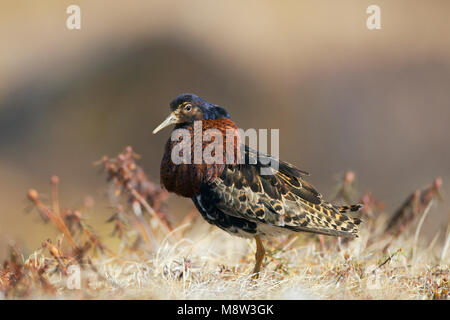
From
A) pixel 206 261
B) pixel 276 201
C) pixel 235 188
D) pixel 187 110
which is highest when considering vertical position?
pixel 187 110

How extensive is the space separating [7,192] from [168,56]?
5.60 meters

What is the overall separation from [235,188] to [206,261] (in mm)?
1172

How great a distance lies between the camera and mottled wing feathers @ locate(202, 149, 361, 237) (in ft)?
15.9

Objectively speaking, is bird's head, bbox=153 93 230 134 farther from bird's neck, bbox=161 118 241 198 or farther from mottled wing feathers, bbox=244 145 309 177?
mottled wing feathers, bbox=244 145 309 177

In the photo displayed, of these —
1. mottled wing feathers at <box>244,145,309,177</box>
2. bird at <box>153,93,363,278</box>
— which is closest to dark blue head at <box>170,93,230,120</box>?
bird at <box>153,93,363,278</box>

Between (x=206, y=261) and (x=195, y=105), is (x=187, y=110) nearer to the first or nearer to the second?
(x=195, y=105)

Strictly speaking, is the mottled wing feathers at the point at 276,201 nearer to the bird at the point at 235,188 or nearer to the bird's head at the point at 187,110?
the bird at the point at 235,188

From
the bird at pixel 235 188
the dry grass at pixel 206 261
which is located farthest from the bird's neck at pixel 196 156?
the dry grass at pixel 206 261

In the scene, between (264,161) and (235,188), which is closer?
(235,188)

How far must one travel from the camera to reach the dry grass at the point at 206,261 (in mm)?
4633

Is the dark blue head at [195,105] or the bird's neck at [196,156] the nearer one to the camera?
the bird's neck at [196,156]

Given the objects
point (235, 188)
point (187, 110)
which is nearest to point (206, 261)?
point (235, 188)

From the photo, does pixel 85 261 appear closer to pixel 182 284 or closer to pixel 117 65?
pixel 182 284

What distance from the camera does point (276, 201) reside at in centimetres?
497
